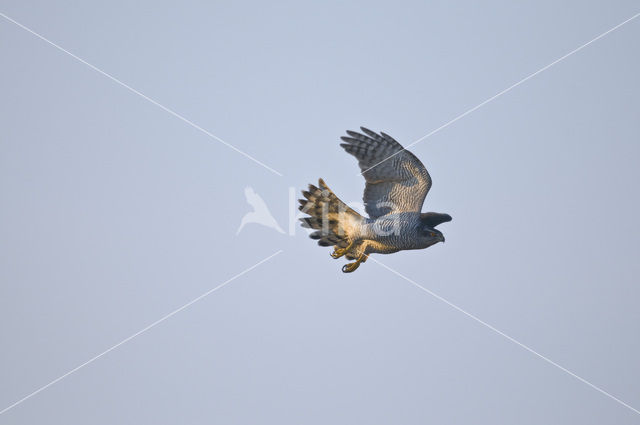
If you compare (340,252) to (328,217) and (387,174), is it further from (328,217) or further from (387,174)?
(387,174)

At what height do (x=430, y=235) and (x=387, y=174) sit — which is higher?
(x=387, y=174)

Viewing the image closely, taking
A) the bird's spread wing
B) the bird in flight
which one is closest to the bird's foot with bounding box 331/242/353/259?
the bird in flight

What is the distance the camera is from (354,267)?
21.8m

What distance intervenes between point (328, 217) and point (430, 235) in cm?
173

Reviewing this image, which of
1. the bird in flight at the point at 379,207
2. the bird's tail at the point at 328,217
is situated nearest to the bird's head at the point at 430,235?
the bird in flight at the point at 379,207

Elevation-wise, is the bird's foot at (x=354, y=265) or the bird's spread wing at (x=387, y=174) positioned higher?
the bird's spread wing at (x=387, y=174)

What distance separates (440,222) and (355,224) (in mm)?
1471

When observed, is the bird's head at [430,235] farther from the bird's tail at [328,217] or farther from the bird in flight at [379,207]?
the bird's tail at [328,217]

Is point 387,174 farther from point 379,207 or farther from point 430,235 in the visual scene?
point 430,235

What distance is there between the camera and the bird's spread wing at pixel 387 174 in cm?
2111

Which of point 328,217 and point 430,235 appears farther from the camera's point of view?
point 328,217

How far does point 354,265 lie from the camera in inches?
857

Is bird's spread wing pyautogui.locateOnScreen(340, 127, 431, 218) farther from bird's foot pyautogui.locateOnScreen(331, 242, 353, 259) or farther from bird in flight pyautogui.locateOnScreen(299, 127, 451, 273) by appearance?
bird's foot pyautogui.locateOnScreen(331, 242, 353, 259)

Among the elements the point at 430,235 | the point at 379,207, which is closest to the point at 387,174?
the point at 379,207
